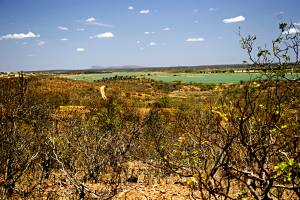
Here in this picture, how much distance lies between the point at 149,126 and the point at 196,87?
5309 cm

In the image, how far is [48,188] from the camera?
715 centimetres

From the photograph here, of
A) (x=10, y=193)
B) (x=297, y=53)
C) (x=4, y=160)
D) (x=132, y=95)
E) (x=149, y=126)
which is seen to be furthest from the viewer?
(x=132, y=95)

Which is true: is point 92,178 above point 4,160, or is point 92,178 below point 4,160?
below

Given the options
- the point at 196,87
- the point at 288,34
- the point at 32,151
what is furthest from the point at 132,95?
the point at 288,34

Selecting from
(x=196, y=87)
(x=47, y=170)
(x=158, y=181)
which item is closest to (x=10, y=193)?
(x=47, y=170)

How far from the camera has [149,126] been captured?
49.4 feet

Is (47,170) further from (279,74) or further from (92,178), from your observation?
(279,74)

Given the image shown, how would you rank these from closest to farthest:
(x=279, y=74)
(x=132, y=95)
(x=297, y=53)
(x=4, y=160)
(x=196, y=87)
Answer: (x=279, y=74), (x=297, y=53), (x=4, y=160), (x=132, y=95), (x=196, y=87)

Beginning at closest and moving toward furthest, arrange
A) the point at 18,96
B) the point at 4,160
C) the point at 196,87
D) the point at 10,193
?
the point at 10,193 < the point at 4,160 < the point at 18,96 < the point at 196,87

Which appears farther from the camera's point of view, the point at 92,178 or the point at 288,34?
the point at 92,178

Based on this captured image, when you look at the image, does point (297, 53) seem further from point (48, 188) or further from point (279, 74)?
point (48, 188)

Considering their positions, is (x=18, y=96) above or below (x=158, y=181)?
above

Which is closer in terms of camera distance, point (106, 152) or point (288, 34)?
point (288, 34)

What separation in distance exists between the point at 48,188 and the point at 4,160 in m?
1.14
